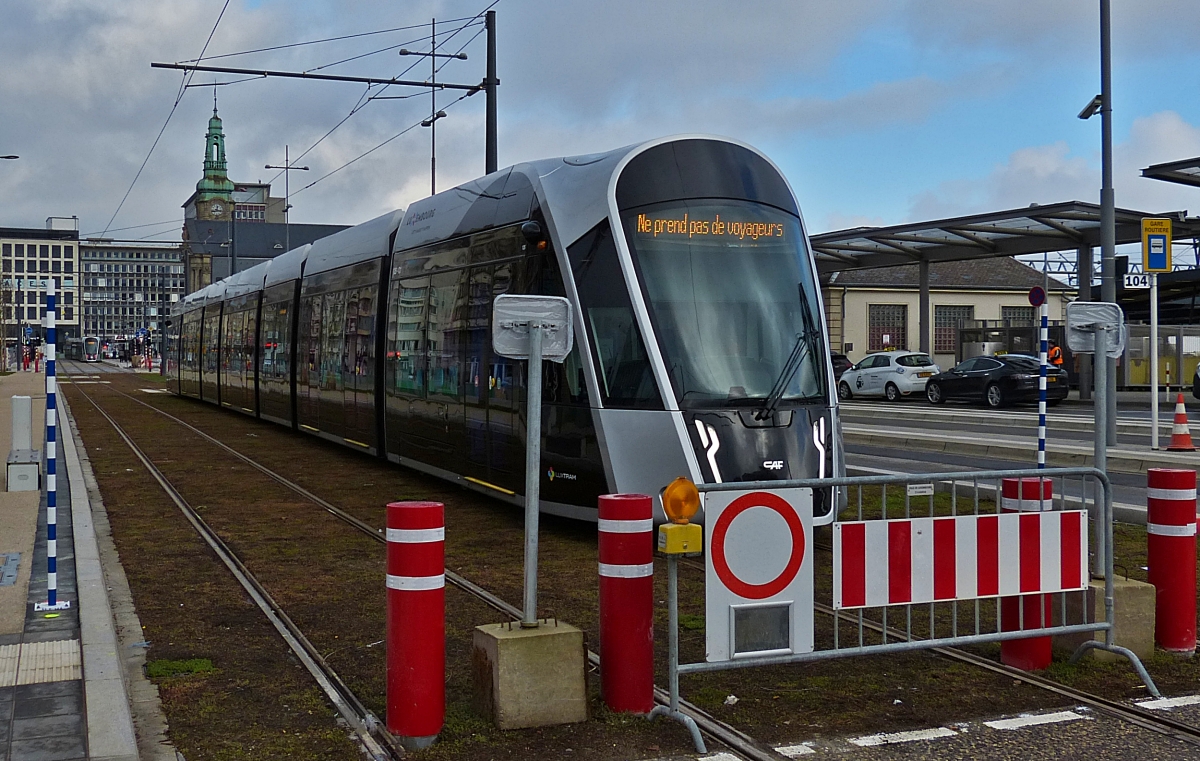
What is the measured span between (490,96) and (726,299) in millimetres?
10657

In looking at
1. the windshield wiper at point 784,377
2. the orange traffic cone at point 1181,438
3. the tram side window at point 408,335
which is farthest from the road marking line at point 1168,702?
the orange traffic cone at point 1181,438

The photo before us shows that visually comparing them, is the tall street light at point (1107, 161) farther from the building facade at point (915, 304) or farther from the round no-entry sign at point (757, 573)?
the building facade at point (915, 304)

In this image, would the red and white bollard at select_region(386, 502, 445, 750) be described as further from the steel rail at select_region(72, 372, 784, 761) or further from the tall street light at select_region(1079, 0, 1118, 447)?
the tall street light at select_region(1079, 0, 1118, 447)

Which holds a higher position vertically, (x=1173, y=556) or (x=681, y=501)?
(x=681, y=501)

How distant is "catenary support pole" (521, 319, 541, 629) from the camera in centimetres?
557

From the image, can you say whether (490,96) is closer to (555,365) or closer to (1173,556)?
(555,365)

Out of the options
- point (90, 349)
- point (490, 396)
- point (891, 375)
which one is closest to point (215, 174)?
point (90, 349)

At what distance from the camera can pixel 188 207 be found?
15475cm

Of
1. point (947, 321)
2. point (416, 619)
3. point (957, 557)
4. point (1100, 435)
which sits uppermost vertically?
point (947, 321)

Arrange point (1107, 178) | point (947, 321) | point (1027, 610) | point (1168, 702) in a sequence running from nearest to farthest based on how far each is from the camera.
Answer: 1. point (1168, 702)
2. point (1027, 610)
3. point (1107, 178)
4. point (947, 321)

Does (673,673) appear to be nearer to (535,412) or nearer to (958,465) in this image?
(535,412)

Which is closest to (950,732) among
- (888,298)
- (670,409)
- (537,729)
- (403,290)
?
(537,729)

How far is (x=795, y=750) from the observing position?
5.20m

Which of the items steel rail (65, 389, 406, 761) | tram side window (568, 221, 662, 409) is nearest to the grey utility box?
steel rail (65, 389, 406, 761)
